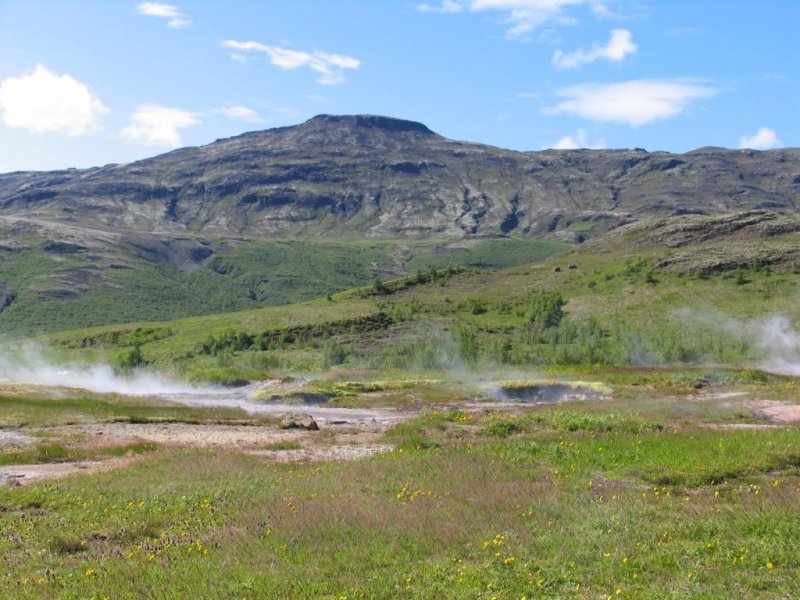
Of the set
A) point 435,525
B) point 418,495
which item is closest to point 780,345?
point 418,495

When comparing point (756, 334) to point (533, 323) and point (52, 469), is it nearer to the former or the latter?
point (533, 323)

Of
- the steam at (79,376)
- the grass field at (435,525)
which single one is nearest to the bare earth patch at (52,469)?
Result: the grass field at (435,525)

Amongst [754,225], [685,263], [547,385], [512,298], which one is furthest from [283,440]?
[754,225]

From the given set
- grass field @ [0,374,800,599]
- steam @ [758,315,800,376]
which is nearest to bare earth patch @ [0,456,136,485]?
grass field @ [0,374,800,599]

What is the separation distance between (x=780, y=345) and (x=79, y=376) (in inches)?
3554

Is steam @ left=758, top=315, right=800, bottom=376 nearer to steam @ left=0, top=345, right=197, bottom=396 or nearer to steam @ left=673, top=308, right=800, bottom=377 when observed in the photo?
steam @ left=673, top=308, right=800, bottom=377

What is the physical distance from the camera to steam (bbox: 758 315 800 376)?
76.3 meters

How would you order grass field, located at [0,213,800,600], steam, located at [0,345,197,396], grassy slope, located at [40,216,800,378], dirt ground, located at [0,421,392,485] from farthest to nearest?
grassy slope, located at [40,216,800,378], steam, located at [0,345,197,396], dirt ground, located at [0,421,392,485], grass field, located at [0,213,800,600]

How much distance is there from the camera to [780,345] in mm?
88062

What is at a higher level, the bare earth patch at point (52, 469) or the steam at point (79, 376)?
the bare earth patch at point (52, 469)

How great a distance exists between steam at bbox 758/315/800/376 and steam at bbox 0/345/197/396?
65.0m

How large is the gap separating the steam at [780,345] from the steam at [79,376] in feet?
213

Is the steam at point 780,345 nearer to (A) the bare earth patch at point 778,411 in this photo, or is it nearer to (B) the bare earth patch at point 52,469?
(A) the bare earth patch at point 778,411

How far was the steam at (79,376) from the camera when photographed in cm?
7612
